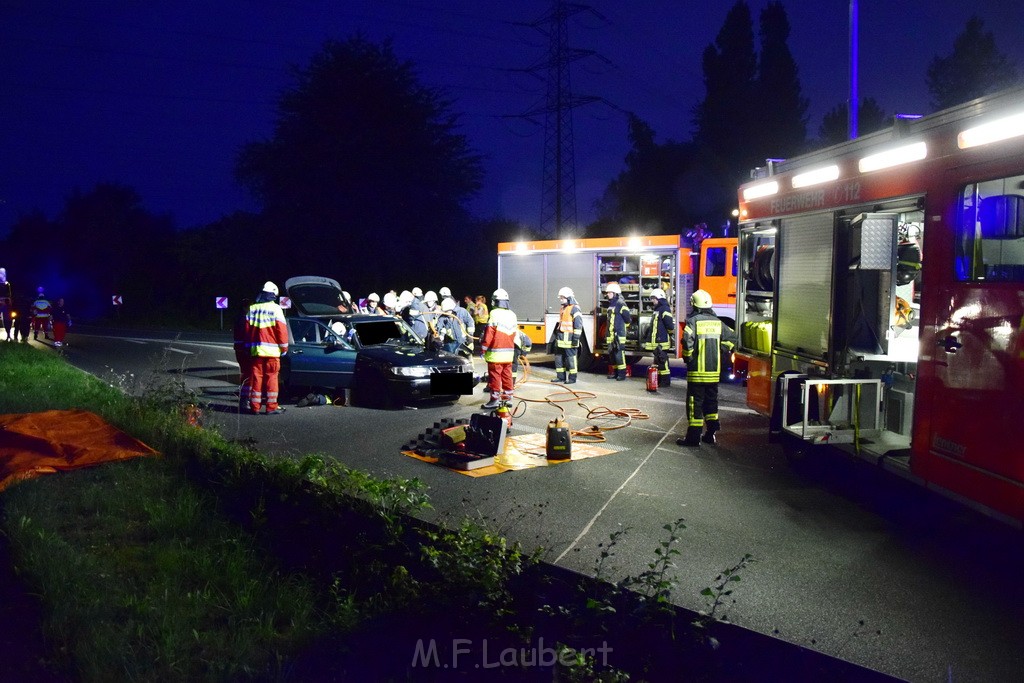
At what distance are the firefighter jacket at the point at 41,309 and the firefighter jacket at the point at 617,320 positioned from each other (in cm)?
1746

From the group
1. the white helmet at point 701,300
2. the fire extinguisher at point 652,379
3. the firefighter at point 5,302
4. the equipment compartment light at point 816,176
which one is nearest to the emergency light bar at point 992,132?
the equipment compartment light at point 816,176

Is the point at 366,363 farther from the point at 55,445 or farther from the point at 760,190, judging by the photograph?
the point at 760,190

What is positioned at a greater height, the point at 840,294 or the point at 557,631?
the point at 840,294

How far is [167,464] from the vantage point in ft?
22.8

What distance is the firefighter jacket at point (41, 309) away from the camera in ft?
76.4

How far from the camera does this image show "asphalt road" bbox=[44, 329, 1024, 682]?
4.25 metres

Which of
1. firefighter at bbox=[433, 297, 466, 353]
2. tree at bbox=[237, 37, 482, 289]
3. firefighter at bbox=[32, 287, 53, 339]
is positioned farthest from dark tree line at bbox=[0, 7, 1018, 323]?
firefighter at bbox=[433, 297, 466, 353]

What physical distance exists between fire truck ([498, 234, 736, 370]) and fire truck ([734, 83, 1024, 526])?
5.86 meters

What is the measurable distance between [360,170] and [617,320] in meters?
26.1

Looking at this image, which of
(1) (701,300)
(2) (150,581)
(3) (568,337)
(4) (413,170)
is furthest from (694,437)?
(4) (413,170)

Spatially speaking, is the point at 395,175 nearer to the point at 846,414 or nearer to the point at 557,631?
the point at 846,414

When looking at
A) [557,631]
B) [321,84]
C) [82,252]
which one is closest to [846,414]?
[557,631]

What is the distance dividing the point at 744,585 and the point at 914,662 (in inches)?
43.9

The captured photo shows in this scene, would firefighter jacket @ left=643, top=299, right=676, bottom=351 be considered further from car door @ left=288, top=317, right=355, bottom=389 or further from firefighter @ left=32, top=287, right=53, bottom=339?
firefighter @ left=32, top=287, right=53, bottom=339
